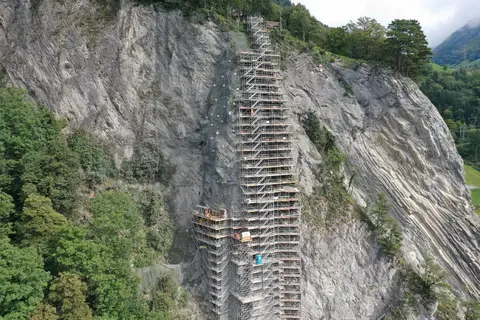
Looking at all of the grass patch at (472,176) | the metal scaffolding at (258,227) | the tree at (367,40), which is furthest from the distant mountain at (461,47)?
the metal scaffolding at (258,227)

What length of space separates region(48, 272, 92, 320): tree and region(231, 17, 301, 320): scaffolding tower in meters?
12.5

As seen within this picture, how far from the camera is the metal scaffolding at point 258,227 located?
2712 cm

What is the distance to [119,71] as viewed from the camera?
31109 mm

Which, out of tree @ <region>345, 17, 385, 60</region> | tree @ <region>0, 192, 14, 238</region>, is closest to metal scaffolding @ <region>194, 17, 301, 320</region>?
tree @ <region>0, 192, 14, 238</region>

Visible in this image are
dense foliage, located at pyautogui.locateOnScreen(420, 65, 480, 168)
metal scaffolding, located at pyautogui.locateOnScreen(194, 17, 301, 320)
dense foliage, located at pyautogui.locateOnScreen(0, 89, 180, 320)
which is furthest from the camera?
dense foliage, located at pyautogui.locateOnScreen(420, 65, 480, 168)

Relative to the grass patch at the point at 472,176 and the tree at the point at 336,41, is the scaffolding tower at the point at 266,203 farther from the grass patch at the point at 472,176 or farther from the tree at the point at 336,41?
the grass patch at the point at 472,176

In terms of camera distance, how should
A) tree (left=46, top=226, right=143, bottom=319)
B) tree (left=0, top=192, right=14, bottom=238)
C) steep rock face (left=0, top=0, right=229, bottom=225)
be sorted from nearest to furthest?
tree (left=46, top=226, right=143, bottom=319) → tree (left=0, top=192, right=14, bottom=238) → steep rock face (left=0, top=0, right=229, bottom=225)

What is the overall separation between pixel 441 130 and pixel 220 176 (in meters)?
29.8

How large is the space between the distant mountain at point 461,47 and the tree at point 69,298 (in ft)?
631

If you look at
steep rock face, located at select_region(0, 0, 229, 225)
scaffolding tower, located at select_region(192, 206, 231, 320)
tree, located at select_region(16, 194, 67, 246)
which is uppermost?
steep rock face, located at select_region(0, 0, 229, 225)

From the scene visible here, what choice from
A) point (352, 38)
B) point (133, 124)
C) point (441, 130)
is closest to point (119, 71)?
point (133, 124)

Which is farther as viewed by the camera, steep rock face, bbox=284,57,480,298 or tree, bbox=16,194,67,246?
steep rock face, bbox=284,57,480,298

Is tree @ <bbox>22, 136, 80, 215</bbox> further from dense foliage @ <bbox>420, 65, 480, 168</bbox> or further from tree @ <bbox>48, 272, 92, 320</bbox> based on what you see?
dense foliage @ <bbox>420, 65, 480, 168</bbox>

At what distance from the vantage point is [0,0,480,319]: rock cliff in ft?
96.4
